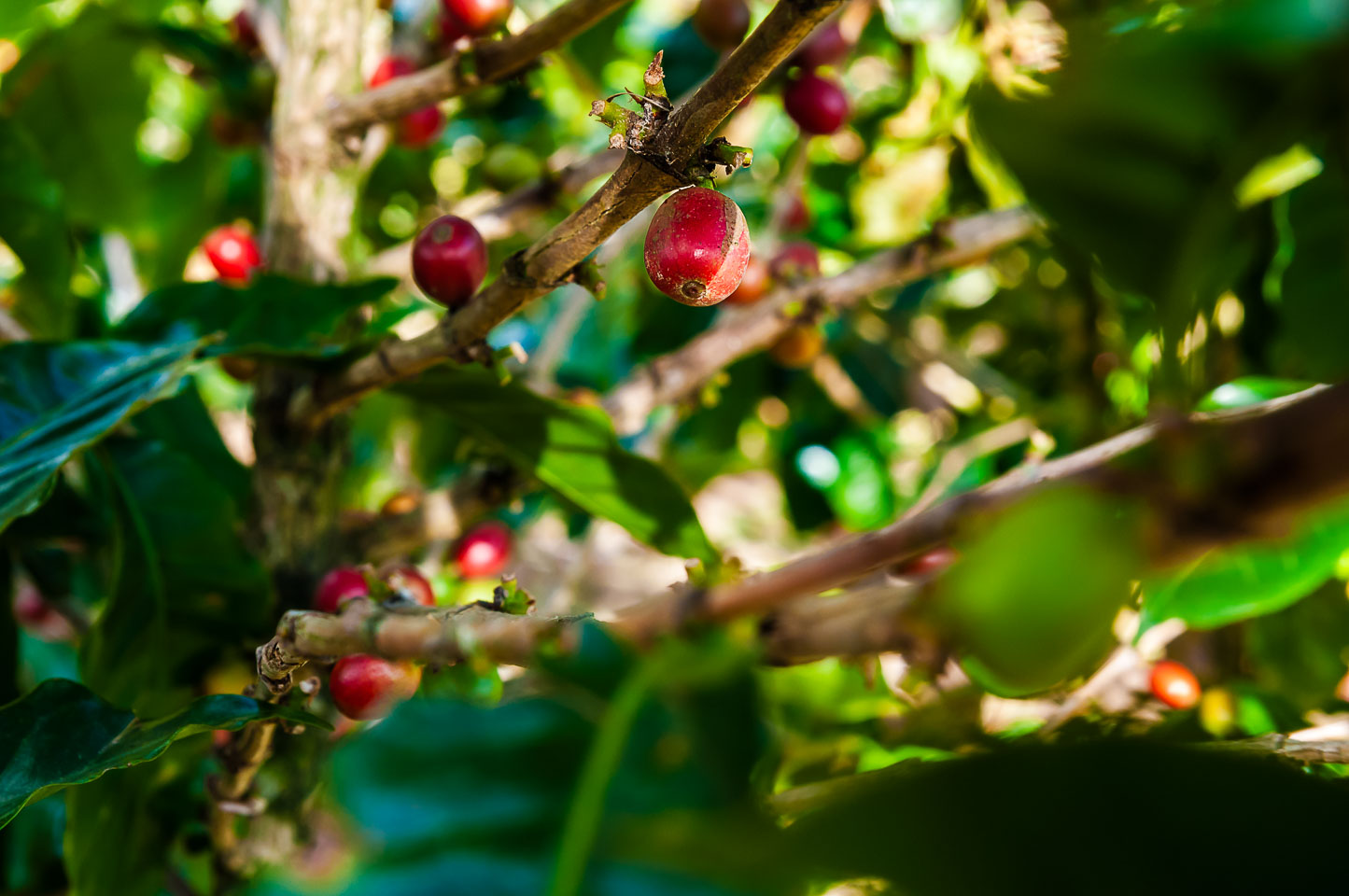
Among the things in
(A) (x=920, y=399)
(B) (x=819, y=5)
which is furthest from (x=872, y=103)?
(B) (x=819, y=5)

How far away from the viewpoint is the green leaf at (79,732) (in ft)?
1.74

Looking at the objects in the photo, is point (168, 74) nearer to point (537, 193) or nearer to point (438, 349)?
point (537, 193)

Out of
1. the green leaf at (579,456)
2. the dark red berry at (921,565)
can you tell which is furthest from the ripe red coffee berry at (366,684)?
the dark red berry at (921,565)

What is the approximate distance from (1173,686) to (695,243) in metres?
0.83

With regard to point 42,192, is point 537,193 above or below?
below

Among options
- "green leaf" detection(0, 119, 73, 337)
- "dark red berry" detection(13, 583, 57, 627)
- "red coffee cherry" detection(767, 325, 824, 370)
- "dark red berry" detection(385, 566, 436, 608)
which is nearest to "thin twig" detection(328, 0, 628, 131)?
"green leaf" detection(0, 119, 73, 337)

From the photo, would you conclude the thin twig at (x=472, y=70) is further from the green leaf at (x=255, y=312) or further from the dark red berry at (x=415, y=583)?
the dark red berry at (x=415, y=583)

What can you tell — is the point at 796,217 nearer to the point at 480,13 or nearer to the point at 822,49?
the point at 822,49

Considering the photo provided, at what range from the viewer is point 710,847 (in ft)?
1.15

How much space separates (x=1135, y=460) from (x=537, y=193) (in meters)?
0.81

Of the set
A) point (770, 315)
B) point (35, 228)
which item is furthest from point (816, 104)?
point (35, 228)

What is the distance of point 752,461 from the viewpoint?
1957mm

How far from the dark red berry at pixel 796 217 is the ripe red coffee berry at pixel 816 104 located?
296 millimetres

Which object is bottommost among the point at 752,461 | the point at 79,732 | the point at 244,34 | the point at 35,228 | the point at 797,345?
the point at 752,461
